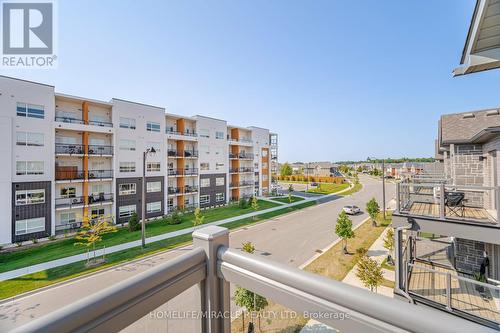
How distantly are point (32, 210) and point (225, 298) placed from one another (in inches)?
769

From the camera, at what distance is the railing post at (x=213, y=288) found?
1549 mm

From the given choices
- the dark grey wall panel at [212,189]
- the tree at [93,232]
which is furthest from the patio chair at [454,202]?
the dark grey wall panel at [212,189]

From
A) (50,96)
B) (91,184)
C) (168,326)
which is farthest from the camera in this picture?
(91,184)

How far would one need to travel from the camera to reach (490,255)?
6492mm

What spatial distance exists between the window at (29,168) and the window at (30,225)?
3.10 metres

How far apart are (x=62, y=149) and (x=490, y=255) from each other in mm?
23609

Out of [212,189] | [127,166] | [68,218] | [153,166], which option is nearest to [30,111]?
[127,166]

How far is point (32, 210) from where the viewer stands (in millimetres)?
14867

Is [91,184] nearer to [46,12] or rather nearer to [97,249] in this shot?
[97,249]

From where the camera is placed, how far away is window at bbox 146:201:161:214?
20625mm

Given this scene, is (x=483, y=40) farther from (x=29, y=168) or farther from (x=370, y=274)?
(x=29, y=168)

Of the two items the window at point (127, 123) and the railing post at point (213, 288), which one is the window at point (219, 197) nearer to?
the window at point (127, 123)

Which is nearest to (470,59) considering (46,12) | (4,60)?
(46,12)

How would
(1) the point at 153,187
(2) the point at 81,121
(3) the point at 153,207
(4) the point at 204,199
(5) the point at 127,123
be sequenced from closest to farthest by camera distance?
1. (2) the point at 81,121
2. (5) the point at 127,123
3. (3) the point at 153,207
4. (1) the point at 153,187
5. (4) the point at 204,199
